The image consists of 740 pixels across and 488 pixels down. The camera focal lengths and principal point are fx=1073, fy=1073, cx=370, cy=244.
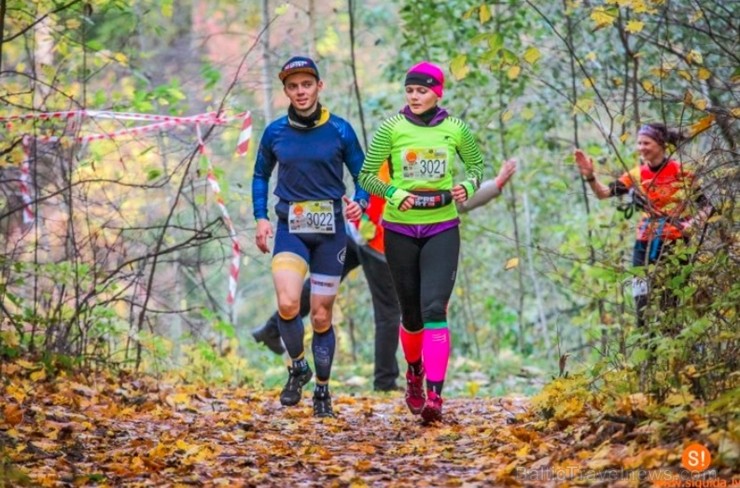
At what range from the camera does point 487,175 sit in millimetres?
15562

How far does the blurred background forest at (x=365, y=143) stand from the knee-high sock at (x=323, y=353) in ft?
4.47

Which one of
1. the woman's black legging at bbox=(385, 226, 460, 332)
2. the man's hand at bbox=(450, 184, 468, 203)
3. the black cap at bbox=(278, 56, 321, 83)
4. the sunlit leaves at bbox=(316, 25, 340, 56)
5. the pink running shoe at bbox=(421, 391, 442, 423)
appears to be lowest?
the pink running shoe at bbox=(421, 391, 442, 423)

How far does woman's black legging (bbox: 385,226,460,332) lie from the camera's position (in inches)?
265

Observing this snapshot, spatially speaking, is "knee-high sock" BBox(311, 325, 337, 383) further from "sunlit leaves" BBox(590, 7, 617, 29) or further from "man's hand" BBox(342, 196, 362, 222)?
"sunlit leaves" BBox(590, 7, 617, 29)

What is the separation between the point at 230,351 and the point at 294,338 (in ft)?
18.1

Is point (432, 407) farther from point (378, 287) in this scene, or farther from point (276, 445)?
point (378, 287)

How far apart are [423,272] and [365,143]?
194 inches

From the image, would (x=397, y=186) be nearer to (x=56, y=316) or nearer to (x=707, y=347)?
(x=707, y=347)

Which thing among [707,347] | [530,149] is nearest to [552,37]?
[530,149]

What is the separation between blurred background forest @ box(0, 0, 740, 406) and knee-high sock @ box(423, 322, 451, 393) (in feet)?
2.75

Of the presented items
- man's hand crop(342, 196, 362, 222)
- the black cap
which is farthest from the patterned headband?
the black cap

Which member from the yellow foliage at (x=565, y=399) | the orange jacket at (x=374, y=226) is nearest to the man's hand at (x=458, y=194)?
the yellow foliage at (x=565, y=399)

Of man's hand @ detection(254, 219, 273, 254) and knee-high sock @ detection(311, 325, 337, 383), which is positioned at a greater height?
man's hand @ detection(254, 219, 273, 254)

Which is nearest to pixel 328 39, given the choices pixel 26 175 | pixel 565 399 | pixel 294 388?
pixel 26 175
